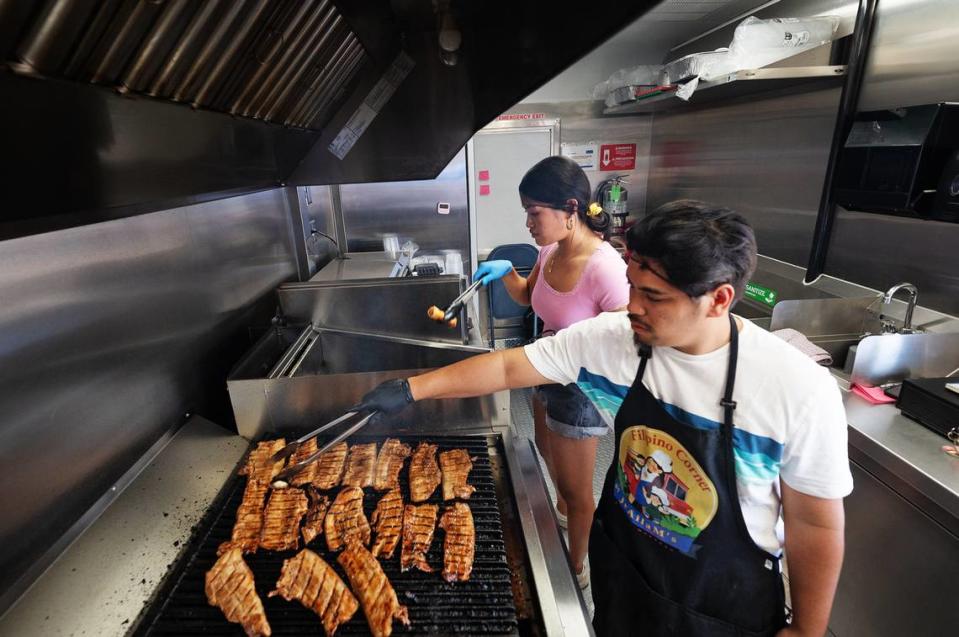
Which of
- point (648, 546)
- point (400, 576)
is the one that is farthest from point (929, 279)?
point (400, 576)

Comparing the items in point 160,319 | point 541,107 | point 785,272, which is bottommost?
point 785,272

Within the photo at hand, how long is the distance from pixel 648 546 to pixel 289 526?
107 cm

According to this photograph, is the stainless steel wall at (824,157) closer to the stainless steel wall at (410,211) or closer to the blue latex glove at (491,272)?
the blue latex glove at (491,272)

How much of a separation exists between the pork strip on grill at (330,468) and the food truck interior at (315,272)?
16cm

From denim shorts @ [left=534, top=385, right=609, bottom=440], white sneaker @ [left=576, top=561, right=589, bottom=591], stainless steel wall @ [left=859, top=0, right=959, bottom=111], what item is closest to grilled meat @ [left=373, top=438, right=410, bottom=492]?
denim shorts @ [left=534, top=385, right=609, bottom=440]

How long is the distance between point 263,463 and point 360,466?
328 millimetres

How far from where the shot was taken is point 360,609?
3.92 ft

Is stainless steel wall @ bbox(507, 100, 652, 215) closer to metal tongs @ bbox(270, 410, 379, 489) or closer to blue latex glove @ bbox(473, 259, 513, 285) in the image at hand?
blue latex glove @ bbox(473, 259, 513, 285)

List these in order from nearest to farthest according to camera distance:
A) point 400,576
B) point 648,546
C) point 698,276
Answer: point 698,276, point 400,576, point 648,546

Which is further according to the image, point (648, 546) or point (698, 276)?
point (648, 546)

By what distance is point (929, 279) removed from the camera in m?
2.58

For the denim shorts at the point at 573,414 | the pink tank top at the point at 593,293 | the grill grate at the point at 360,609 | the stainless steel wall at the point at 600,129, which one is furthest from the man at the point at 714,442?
the stainless steel wall at the point at 600,129

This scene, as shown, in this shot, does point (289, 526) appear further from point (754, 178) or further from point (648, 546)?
point (754, 178)

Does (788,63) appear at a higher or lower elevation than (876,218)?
higher
